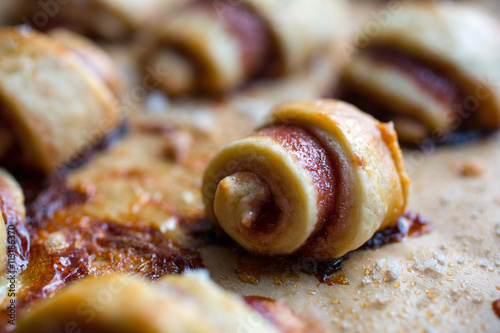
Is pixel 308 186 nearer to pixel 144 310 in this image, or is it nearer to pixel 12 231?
pixel 144 310

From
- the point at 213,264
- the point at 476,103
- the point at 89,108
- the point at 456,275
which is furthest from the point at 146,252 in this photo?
the point at 476,103

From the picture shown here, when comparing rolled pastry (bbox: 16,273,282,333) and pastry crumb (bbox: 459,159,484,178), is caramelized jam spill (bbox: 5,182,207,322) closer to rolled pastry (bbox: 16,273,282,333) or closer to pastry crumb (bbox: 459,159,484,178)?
rolled pastry (bbox: 16,273,282,333)

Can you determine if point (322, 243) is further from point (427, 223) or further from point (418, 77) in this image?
point (418, 77)

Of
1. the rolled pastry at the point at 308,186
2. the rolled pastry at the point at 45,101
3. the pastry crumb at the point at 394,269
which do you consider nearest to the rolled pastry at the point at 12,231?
the rolled pastry at the point at 45,101

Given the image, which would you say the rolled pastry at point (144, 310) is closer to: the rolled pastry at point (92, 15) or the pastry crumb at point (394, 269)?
the pastry crumb at point (394, 269)

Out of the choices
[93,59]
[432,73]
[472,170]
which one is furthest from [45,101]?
[472,170]

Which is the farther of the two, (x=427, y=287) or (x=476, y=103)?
(x=476, y=103)
